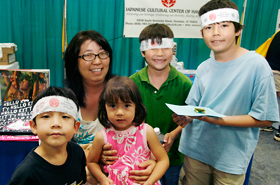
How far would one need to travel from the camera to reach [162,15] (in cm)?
330

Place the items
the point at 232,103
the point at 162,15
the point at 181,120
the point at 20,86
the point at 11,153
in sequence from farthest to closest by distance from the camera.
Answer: the point at 162,15, the point at 20,86, the point at 11,153, the point at 181,120, the point at 232,103

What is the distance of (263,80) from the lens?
1196 mm

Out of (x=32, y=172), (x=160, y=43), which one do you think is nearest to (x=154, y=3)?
(x=160, y=43)

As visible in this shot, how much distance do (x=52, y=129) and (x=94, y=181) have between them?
56cm

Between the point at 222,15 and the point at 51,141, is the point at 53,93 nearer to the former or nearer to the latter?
the point at 51,141

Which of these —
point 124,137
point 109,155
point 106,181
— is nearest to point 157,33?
point 124,137

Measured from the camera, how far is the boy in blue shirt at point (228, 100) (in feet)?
4.03

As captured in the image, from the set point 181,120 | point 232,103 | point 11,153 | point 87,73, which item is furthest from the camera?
point 11,153

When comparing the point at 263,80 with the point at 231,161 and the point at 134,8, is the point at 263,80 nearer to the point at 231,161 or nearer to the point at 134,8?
the point at 231,161

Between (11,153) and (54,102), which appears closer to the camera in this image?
(54,102)

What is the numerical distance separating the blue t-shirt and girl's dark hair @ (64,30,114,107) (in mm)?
763

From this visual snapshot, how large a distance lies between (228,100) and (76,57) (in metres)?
1.07

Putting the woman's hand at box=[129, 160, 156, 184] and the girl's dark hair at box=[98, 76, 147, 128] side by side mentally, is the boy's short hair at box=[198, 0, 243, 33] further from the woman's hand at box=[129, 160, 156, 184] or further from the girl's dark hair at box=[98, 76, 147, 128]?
the woman's hand at box=[129, 160, 156, 184]

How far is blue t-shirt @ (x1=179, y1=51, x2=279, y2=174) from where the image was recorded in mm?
1219
